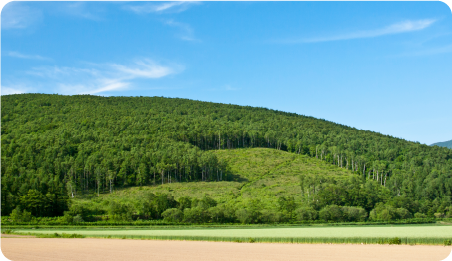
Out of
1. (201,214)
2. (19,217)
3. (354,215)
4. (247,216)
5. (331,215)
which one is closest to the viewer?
(19,217)

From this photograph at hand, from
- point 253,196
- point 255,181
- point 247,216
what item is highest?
point 255,181

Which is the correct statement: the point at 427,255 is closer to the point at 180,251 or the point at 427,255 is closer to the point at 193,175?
the point at 180,251

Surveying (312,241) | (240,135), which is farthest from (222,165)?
(312,241)

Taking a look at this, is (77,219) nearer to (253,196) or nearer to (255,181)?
(253,196)

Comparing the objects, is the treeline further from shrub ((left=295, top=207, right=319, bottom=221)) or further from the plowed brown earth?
the plowed brown earth

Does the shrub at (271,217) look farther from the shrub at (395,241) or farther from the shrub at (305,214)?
the shrub at (395,241)

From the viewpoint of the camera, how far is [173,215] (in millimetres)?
79500

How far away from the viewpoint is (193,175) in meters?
142

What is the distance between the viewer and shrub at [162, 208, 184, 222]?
7925 cm

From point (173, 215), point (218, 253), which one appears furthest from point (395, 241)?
point (173, 215)

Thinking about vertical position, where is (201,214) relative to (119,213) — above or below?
below

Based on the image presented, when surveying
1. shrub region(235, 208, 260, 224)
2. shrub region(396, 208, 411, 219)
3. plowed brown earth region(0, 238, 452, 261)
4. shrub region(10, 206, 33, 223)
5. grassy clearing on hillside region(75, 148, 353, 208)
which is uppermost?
grassy clearing on hillside region(75, 148, 353, 208)

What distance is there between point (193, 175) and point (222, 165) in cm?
1141

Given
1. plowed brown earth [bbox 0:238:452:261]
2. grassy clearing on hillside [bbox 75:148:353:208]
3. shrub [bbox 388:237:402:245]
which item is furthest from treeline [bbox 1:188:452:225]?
shrub [bbox 388:237:402:245]
